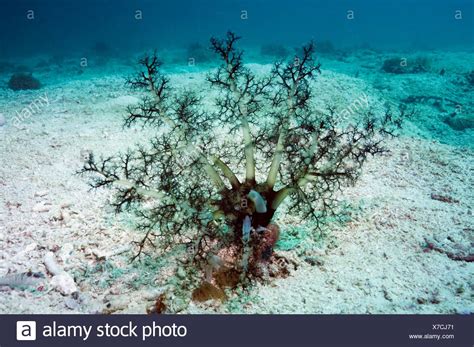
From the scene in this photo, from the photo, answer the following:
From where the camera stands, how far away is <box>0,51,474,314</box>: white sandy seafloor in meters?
3.85

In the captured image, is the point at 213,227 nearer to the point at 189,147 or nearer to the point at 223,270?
the point at 223,270

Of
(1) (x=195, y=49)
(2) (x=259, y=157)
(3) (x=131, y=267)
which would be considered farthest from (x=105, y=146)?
(1) (x=195, y=49)

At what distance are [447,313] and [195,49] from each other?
27372 millimetres
